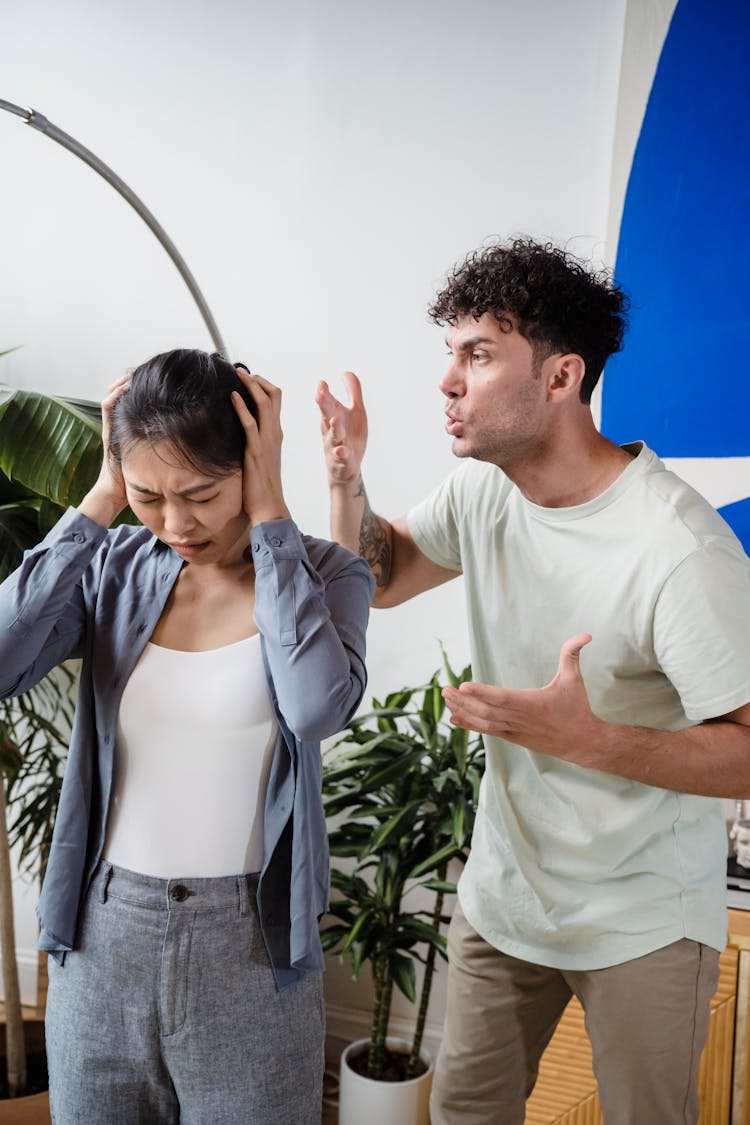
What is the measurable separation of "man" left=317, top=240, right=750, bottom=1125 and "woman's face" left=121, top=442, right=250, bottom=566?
36cm

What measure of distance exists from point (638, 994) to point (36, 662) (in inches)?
37.0

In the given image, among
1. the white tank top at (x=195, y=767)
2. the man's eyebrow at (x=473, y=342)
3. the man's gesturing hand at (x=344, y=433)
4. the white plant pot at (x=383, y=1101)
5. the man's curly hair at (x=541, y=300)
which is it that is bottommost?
the white plant pot at (x=383, y=1101)

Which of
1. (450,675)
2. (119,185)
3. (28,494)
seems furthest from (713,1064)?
(119,185)

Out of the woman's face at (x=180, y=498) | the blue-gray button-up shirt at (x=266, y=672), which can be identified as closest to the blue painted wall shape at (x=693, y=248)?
the blue-gray button-up shirt at (x=266, y=672)

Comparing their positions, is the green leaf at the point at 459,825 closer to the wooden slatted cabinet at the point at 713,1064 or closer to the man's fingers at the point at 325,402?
the wooden slatted cabinet at the point at 713,1064

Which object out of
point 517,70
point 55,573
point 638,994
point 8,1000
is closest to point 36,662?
point 55,573

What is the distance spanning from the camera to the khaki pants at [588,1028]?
1.45 meters

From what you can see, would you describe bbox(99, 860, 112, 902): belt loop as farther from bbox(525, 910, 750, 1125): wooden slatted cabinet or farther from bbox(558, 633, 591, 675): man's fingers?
bbox(525, 910, 750, 1125): wooden slatted cabinet

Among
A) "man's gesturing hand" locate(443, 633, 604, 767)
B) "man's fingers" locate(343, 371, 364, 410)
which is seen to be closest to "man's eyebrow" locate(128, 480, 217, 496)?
"man's gesturing hand" locate(443, 633, 604, 767)

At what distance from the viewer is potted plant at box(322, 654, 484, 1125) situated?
2.29 m

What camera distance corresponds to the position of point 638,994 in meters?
1.46

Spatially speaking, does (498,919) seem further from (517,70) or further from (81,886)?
(517,70)

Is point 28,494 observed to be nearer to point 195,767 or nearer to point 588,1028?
point 195,767

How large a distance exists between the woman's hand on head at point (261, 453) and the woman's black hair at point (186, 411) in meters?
0.02
